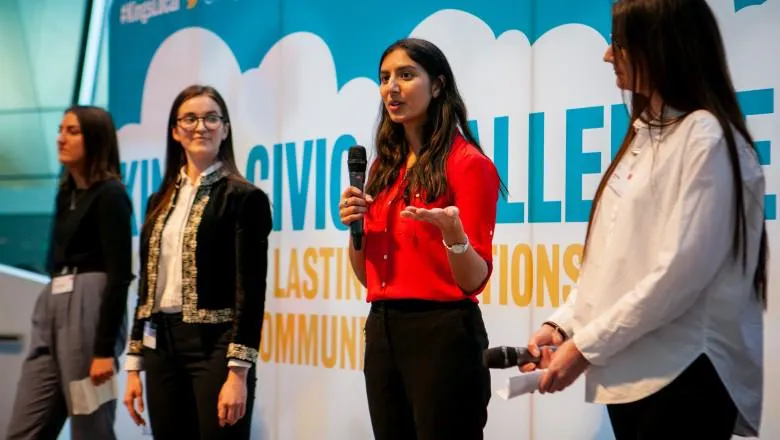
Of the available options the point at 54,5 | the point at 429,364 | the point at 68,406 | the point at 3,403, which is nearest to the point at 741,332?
the point at 429,364

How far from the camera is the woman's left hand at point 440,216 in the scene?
204 cm

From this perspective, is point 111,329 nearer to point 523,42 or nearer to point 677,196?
point 523,42

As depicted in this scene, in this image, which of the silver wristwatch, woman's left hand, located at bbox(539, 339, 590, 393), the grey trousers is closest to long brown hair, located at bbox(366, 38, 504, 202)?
the silver wristwatch

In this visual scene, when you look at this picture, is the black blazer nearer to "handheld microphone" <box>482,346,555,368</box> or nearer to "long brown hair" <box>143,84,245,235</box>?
"long brown hair" <box>143,84,245,235</box>

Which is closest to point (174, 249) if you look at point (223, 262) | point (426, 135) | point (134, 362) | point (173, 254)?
point (173, 254)

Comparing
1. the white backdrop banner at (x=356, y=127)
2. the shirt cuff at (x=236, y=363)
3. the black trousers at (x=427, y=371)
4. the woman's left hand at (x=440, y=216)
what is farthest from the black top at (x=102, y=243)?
the woman's left hand at (x=440, y=216)

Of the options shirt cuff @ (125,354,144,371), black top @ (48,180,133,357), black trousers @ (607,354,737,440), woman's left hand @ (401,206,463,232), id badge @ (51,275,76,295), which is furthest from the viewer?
id badge @ (51,275,76,295)

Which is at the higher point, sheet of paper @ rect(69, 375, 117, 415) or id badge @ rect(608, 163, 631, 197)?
id badge @ rect(608, 163, 631, 197)

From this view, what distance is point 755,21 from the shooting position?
109 inches

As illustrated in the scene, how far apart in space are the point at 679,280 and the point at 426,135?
975mm

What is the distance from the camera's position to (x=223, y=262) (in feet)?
9.30

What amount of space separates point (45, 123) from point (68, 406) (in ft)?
7.98

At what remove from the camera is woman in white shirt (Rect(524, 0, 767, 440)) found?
1.59 meters

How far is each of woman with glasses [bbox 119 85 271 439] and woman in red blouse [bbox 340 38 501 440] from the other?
51 cm
